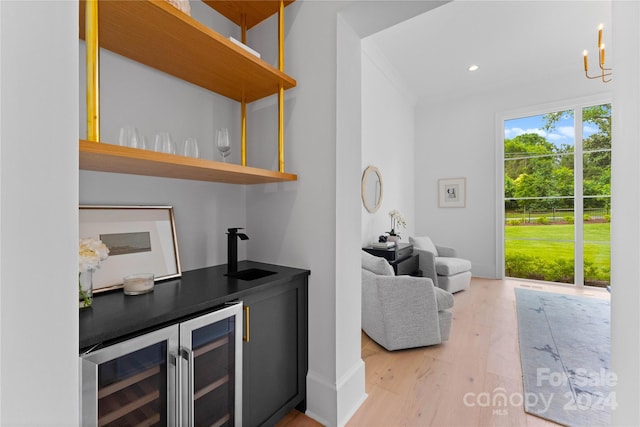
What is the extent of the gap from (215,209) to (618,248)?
5.92 feet

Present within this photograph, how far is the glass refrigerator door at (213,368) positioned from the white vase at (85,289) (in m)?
0.36

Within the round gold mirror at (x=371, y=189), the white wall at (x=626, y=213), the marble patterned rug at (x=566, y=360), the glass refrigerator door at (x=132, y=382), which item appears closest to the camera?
the white wall at (x=626, y=213)

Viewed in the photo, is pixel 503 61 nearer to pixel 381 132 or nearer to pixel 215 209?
pixel 381 132

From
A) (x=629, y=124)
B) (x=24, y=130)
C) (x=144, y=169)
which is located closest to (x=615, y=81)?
(x=629, y=124)

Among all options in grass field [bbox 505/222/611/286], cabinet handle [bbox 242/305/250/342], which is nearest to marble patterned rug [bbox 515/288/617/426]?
grass field [bbox 505/222/611/286]

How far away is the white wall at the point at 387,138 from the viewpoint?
150 inches

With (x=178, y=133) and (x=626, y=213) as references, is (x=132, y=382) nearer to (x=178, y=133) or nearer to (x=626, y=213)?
(x=178, y=133)

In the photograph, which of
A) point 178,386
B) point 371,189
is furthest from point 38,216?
point 371,189

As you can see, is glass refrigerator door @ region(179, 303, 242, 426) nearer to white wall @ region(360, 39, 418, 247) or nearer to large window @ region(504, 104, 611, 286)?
white wall @ region(360, 39, 418, 247)

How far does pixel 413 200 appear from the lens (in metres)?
5.61

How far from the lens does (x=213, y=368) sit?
121 centimetres

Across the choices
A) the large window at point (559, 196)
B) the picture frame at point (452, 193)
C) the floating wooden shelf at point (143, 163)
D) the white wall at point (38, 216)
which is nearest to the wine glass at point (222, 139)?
the floating wooden shelf at point (143, 163)

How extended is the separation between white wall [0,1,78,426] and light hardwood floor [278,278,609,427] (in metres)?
1.57

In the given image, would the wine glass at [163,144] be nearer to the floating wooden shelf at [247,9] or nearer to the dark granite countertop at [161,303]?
the dark granite countertop at [161,303]
